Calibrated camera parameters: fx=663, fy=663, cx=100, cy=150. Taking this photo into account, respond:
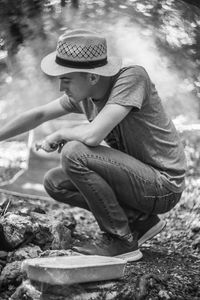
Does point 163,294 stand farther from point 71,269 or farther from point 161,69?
point 161,69

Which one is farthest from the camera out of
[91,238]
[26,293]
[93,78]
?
[91,238]

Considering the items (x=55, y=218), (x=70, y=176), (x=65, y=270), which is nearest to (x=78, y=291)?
(x=65, y=270)

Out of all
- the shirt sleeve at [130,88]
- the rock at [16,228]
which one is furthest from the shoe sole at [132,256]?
the shirt sleeve at [130,88]

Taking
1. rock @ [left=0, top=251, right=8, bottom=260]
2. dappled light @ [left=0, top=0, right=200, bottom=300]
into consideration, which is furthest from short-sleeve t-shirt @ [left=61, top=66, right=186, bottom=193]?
dappled light @ [left=0, top=0, right=200, bottom=300]

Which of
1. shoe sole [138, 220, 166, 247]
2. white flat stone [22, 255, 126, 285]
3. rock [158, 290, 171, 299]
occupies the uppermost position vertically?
white flat stone [22, 255, 126, 285]

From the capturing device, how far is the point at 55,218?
12.9 ft

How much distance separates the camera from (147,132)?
3348mm

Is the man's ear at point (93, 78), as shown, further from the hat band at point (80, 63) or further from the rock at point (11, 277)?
the rock at point (11, 277)

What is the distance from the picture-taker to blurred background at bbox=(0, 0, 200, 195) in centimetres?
492

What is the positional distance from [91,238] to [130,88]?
3.43 feet

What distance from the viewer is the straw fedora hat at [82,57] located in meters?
3.19

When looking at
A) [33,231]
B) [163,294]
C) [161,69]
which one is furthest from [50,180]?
[161,69]

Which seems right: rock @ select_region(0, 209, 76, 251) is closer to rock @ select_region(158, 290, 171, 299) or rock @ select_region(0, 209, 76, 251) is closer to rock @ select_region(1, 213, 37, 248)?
rock @ select_region(1, 213, 37, 248)

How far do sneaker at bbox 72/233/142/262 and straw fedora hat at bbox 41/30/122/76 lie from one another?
83 centimetres
